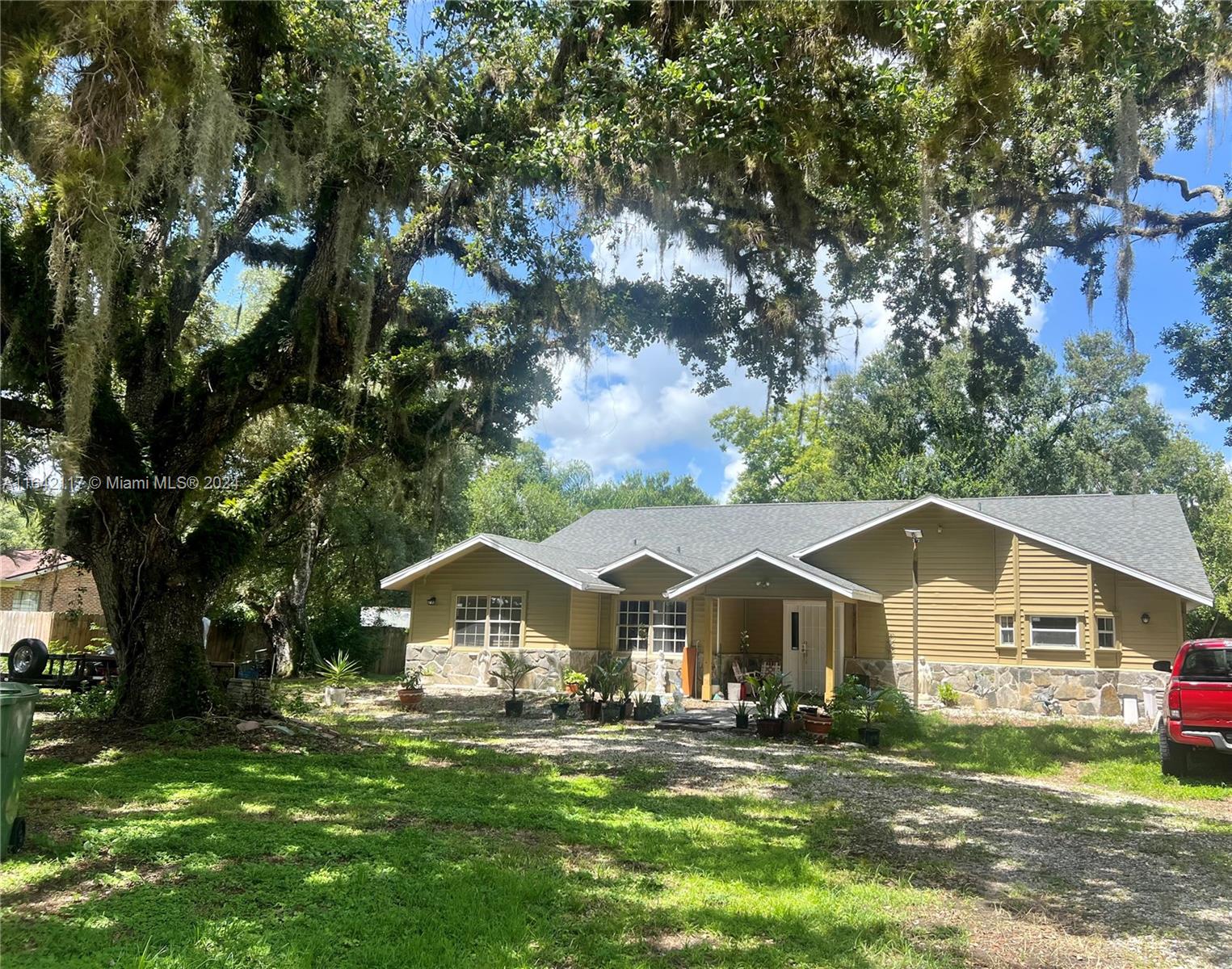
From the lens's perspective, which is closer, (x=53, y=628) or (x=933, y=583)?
(x=933, y=583)

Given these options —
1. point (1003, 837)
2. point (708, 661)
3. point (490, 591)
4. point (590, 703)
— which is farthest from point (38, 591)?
point (1003, 837)

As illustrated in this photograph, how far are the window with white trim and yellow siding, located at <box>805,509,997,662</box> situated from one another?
0.40 ft

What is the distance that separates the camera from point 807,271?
11281mm

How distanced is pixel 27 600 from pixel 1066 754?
32813 millimetres

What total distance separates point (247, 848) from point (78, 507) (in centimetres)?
603

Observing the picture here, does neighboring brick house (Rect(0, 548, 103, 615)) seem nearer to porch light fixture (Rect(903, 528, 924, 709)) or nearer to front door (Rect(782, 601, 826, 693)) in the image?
front door (Rect(782, 601, 826, 693))

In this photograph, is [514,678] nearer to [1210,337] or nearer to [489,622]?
[489,622]

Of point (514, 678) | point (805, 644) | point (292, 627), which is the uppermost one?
point (805, 644)

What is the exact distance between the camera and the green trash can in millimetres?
4328

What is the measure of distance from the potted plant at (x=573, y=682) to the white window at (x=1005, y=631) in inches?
328

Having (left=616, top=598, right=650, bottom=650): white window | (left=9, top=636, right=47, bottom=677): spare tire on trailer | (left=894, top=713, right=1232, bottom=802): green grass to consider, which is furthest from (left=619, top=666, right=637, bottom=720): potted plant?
(left=9, top=636, right=47, bottom=677): spare tire on trailer

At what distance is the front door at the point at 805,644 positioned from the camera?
1686 centimetres

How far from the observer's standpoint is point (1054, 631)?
50.4ft

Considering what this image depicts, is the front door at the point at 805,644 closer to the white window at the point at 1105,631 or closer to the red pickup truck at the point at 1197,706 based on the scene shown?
the white window at the point at 1105,631
